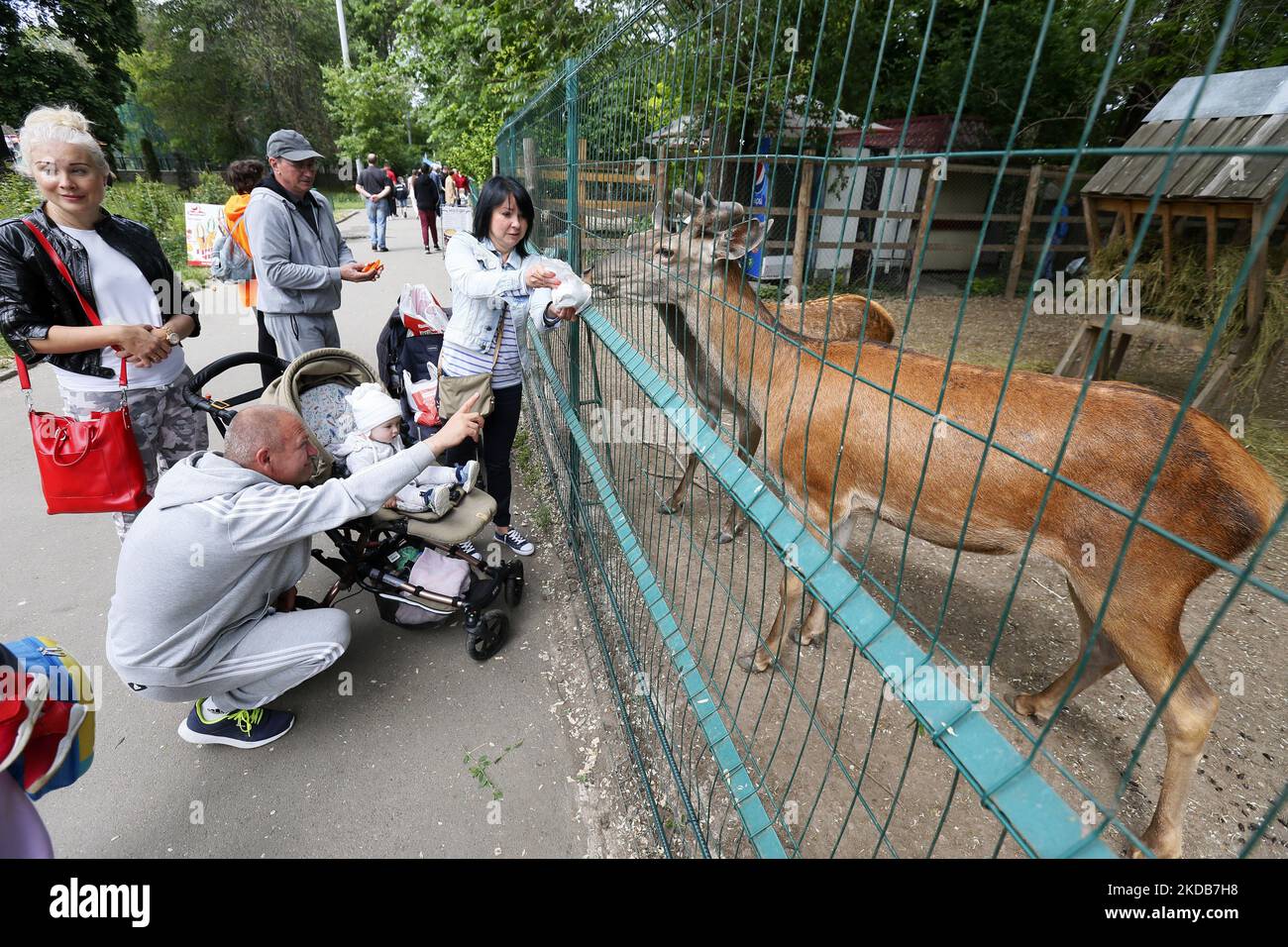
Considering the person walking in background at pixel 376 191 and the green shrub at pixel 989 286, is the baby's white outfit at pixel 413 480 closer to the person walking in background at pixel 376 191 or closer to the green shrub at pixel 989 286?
the green shrub at pixel 989 286

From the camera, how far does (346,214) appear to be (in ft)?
81.6

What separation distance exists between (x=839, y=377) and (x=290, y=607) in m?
2.69

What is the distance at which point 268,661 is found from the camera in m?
2.46

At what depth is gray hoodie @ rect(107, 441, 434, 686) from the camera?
211cm

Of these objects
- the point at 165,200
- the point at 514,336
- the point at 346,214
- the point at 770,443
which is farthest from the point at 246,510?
the point at 346,214

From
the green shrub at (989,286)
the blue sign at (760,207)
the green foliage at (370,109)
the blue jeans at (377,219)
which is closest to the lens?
the blue sign at (760,207)

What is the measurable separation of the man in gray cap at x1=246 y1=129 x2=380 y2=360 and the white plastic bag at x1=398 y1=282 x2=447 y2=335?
0.25 metres

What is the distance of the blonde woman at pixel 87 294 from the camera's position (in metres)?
2.55

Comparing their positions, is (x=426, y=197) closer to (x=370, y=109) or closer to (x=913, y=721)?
(x=913, y=721)

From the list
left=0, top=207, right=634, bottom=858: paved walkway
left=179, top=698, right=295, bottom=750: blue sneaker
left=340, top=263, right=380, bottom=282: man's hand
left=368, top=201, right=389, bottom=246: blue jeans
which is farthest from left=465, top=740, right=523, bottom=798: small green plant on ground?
left=368, top=201, right=389, bottom=246: blue jeans

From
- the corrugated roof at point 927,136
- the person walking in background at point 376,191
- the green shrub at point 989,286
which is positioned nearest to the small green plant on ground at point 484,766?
the green shrub at point 989,286

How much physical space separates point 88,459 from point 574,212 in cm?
256

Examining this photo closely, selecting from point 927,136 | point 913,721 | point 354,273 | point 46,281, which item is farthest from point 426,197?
point 913,721
